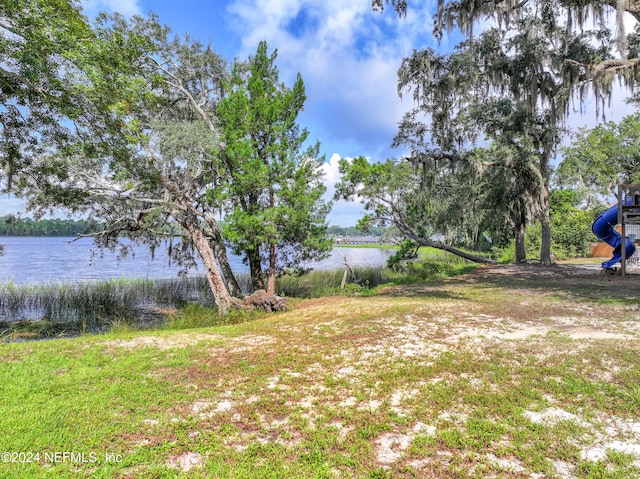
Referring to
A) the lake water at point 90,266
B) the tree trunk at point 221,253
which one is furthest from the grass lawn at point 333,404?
the lake water at point 90,266

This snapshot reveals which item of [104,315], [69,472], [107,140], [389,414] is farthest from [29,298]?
[389,414]

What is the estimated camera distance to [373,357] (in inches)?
164

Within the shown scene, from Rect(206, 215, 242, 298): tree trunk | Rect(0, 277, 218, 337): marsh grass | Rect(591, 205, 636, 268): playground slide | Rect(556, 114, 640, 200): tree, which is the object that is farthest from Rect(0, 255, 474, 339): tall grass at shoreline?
Rect(556, 114, 640, 200): tree

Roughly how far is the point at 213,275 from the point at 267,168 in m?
3.35

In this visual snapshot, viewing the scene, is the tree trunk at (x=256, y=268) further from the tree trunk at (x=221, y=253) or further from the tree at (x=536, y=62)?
the tree at (x=536, y=62)

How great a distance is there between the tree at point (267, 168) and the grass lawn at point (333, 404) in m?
4.86

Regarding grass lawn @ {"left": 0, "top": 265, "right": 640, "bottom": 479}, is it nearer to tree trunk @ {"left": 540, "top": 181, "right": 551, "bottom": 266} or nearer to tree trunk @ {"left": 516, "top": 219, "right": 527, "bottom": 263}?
tree trunk @ {"left": 540, "top": 181, "right": 551, "bottom": 266}

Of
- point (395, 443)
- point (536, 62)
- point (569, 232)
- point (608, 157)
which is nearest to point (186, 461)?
point (395, 443)

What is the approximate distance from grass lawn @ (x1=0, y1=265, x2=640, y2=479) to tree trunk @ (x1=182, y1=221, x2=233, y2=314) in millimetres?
3685

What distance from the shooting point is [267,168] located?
968 cm

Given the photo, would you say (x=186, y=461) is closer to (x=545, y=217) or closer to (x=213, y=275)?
(x=213, y=275)

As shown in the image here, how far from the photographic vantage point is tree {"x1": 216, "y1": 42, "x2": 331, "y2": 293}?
31.7 feet

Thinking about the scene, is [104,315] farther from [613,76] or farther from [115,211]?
[613,76]

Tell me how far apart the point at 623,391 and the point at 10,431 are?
4.97 metres
